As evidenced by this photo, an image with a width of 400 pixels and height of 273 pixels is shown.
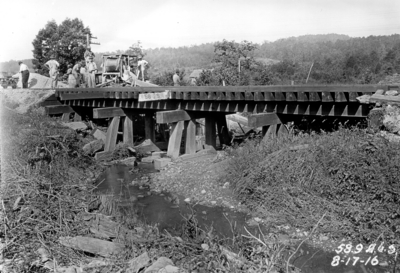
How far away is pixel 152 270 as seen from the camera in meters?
4.81

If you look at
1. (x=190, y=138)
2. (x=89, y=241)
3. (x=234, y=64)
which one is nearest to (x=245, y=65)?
(x=234, y=64)

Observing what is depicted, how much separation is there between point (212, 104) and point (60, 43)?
31378 mm

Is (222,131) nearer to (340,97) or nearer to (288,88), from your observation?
(288,88)

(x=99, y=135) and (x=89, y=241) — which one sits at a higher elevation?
(x=89, y=241)

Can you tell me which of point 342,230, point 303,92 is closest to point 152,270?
point 342,230

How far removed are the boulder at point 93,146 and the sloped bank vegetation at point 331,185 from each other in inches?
260

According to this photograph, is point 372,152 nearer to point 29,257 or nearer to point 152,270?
point 152,270

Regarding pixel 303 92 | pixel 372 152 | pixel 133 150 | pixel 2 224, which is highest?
pixel 303 92

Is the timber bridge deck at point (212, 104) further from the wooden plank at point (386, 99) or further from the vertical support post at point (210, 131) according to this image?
the wooden plank at point (386, 99)

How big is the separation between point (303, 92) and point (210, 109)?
3.24 meters

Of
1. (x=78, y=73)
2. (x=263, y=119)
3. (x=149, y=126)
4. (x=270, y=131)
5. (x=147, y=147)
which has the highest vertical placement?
(x=78, y=73)

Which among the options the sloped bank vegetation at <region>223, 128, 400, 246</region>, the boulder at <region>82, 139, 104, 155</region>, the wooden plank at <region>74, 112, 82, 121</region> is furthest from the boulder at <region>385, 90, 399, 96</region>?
the wooden plank at <region>74, 112, 82, 121</region>

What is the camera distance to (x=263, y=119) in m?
10.2

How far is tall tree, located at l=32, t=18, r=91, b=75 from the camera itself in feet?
129
